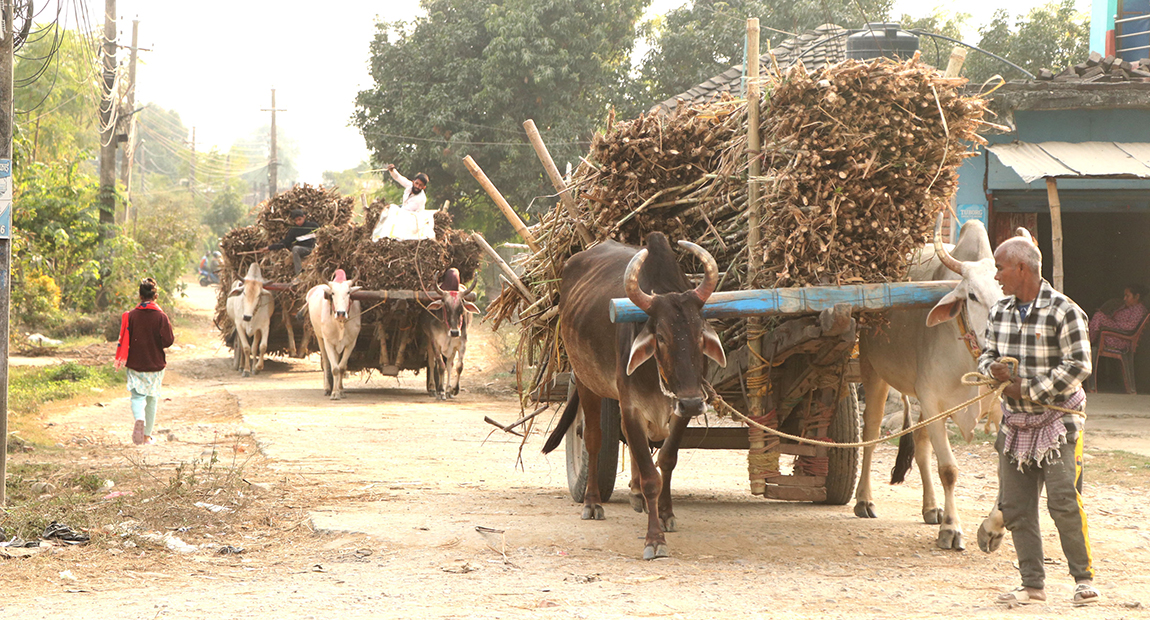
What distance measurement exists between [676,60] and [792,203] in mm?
22587

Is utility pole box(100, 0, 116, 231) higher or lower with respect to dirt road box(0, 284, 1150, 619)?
higher

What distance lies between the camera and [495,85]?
25359mm

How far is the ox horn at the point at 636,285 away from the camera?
5.24 meters

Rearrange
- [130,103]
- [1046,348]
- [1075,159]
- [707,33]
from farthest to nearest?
[707,33] → [130,103] → [1075,159] → [1046,348]

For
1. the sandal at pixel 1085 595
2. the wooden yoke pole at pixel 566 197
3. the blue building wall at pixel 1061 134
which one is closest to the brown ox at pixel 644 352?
the wooden yoke pole at pixel 566 197

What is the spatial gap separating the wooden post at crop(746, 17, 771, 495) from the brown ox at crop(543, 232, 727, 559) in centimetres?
36

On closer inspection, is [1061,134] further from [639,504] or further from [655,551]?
[655,551]

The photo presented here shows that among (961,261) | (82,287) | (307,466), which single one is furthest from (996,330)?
(82,287)

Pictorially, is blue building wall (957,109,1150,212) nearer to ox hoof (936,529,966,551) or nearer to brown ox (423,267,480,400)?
brown ox (423,267,480,400)

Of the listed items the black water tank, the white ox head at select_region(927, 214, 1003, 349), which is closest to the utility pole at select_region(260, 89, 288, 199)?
the black water tank

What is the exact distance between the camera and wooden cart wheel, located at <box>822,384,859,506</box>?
703 centimetres

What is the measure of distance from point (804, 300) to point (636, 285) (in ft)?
2.79

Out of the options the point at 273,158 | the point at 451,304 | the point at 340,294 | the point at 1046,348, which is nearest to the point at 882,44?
the point at 451,304

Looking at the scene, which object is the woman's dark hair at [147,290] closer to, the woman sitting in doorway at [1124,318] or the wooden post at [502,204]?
the wooden post at [502,204]
